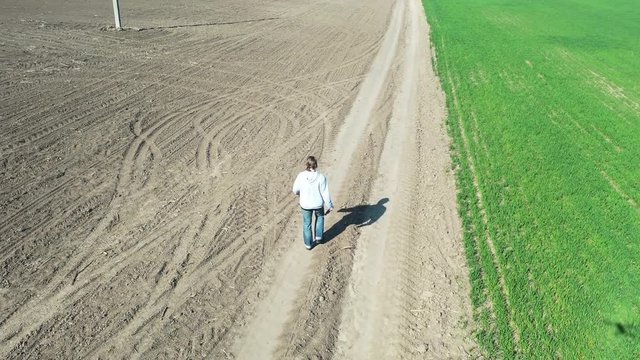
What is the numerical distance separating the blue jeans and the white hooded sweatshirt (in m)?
0.16

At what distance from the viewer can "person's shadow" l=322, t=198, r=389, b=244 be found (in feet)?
32.5

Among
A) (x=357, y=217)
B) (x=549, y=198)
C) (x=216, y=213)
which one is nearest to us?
(x=216, y=213)

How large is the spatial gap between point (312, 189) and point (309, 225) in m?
0.85

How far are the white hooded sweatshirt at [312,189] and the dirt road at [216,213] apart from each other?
120 cm

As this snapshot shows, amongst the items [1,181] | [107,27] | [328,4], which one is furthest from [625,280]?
[328,4]

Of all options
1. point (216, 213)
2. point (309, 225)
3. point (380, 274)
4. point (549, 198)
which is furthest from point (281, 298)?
point (549, 198)

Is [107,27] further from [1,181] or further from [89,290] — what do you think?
[89,290]

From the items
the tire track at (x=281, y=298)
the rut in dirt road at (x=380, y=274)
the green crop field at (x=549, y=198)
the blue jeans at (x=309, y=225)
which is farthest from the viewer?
the blue jeans at (x=309, y=225)

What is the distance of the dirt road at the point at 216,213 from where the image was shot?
24.3 ft

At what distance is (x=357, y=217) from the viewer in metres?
10.5

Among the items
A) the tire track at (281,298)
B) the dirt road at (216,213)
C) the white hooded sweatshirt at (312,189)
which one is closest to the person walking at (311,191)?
the white hooded sweatshirt at (312,189)

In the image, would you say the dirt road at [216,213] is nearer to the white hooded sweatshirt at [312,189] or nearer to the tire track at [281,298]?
the tire track at [281,298]

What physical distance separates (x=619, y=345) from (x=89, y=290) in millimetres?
8797

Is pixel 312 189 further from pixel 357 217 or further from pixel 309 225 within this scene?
pixel 357 217
